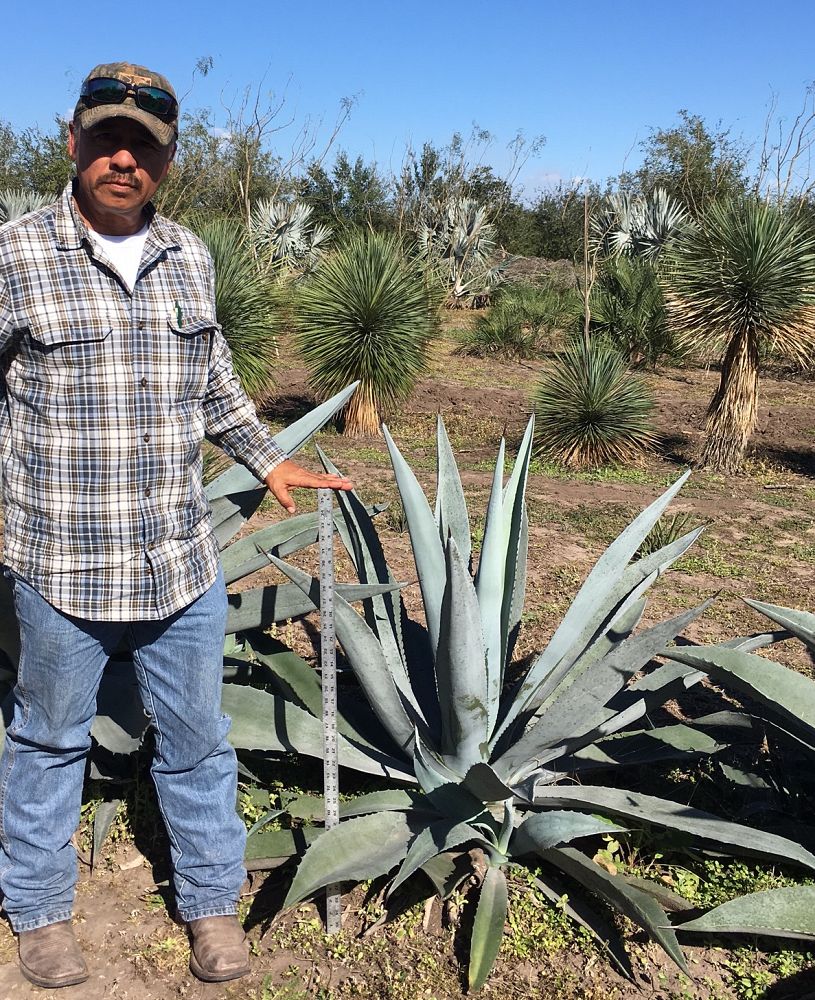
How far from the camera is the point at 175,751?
2193mm

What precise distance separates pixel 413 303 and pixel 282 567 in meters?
8.00

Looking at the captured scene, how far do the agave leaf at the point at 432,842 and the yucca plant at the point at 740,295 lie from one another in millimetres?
6682

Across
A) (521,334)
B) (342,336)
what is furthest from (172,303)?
(521,334)

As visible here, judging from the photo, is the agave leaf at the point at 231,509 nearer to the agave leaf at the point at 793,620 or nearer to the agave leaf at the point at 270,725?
the agave leaf at the point at 270,725

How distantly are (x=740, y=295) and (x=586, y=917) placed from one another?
6746 mm

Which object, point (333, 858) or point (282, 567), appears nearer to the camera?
point (333, 858)

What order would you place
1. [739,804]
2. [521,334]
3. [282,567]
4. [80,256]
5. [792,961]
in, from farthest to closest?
[521,334] → [739,804] → [282,567] → [792,961] → [80,256]

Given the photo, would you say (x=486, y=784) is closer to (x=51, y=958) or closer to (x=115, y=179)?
(x=51, y=958)

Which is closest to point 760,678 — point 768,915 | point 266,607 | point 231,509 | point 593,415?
point 768,915

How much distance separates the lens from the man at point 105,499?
191 centimetres

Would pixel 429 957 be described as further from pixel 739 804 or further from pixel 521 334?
pixel 521 334

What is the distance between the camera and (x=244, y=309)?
32.0 feet

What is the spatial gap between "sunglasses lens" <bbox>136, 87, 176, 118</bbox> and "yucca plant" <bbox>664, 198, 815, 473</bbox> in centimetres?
684

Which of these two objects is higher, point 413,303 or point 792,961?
point 413,303
